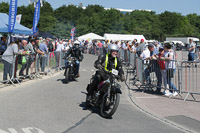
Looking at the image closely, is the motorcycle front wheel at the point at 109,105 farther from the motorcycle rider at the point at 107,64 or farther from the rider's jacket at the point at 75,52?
the rider's jacket at the point at 75,52

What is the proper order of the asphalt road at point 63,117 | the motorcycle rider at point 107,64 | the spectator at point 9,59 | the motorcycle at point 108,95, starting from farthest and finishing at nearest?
the spectator at point 9,59 < the motorcycle rider at point 107,64 < the motorcycle at point 108,95 < the asphalt road at point 63,117

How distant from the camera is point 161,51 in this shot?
1120cm

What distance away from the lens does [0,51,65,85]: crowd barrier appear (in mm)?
12473

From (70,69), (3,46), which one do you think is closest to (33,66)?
(70,69)

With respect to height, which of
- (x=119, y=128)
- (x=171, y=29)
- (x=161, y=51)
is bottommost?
(x=119, y=128)

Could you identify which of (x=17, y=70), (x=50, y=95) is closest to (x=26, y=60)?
(x=17, y=70)

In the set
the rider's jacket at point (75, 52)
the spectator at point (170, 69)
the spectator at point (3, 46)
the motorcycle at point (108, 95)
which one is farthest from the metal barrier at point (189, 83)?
the spectator at point (3, 46)

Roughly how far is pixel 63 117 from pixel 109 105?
1102 mm

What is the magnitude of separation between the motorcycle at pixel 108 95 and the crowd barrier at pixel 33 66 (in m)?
5.61

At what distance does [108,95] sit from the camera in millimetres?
7137

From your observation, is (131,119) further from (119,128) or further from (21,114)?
(21,114)

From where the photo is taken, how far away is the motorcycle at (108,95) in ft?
23.0

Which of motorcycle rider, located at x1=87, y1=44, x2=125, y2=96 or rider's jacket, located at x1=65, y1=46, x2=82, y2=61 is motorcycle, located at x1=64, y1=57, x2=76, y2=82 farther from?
motorcycle rider, located at x1=87, y1=44, x2=125, y2=96

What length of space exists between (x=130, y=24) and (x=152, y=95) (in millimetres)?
96658
